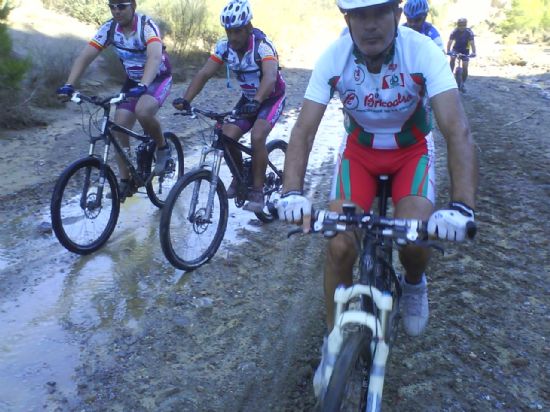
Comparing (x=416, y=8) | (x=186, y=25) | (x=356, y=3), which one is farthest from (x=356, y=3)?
(x=186, y=25)

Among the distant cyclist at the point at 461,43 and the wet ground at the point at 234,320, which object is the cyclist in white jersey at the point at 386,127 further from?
the distant cyclist at the point at 461,43

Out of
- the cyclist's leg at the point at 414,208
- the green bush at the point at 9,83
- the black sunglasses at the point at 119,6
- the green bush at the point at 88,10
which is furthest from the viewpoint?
the green bush at the point at 88,10

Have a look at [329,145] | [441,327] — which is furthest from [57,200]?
[329,145]

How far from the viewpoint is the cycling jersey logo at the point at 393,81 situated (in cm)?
306

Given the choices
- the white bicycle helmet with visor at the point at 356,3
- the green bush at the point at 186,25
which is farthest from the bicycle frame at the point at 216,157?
the green bush at the point at 186,25

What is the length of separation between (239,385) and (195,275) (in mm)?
1604

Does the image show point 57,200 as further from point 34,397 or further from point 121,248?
point 34,397

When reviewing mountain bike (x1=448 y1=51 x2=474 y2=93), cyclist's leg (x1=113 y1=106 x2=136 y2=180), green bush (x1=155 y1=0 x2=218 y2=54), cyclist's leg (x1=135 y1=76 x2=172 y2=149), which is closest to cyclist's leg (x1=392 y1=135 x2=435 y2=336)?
cyclist's leg (x1=135 y1=76 x2=172 y2=149)

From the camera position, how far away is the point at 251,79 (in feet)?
18.9

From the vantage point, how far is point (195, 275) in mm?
4887

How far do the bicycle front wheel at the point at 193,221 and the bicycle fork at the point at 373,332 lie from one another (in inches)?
96.4

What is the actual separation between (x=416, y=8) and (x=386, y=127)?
5.76 metres

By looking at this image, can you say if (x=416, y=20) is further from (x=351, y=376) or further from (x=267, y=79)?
(x=351, y=376)

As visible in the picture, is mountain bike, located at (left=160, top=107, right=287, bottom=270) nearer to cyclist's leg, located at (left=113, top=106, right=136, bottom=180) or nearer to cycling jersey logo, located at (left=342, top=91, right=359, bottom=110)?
cyclist's leg, located at (left=113, top=106, right=136, bottom=180)
